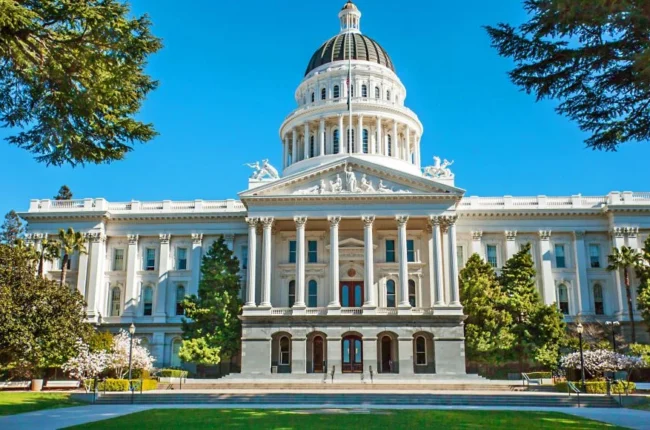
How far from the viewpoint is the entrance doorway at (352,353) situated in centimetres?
5131

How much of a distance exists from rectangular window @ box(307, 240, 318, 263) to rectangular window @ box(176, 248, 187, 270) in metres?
12.8

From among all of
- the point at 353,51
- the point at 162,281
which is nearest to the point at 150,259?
the point at 162,281

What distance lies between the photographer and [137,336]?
58875 millimetres

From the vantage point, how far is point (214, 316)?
169 ft

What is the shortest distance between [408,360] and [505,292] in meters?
9.85

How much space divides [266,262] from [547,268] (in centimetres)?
2547

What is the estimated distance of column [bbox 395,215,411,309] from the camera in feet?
165

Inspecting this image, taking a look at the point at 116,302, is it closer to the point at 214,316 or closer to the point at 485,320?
the point at 214,316

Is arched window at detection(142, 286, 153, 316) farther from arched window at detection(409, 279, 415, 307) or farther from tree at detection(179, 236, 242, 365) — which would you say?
arched window at detection(409, 279, 415, 307)

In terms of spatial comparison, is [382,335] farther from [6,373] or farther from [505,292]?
[6,373]

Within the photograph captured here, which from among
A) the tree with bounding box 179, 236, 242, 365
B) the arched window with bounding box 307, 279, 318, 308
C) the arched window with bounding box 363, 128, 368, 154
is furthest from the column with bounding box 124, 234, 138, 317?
the arched window with bounding box 363, 128, 368, 154

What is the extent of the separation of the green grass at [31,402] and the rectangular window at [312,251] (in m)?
24.6

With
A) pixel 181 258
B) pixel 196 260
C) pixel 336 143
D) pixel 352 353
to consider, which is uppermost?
pixel 336 143

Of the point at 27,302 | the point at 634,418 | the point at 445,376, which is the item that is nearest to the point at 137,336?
the point at 27,302
